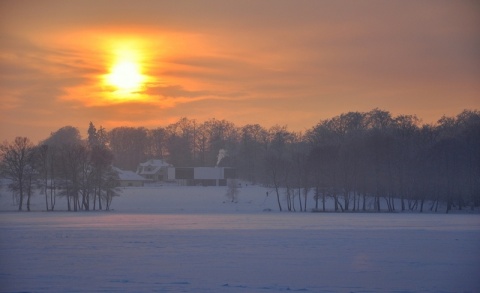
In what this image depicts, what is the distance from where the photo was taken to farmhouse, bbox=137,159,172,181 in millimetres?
165875

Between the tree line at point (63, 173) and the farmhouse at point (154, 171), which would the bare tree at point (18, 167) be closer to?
the tree line at point (63, 173)

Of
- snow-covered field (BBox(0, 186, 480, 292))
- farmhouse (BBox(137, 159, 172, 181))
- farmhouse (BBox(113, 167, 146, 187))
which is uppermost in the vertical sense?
farmhouse (BBox(137, 159, 172, 181))

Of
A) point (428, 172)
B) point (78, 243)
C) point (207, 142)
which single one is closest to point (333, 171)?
point (428, 172)

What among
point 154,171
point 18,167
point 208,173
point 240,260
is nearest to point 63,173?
point 18,167

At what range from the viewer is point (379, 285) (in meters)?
21.0

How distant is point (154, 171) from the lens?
167 metres

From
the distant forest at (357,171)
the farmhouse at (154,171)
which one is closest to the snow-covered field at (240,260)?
the distant forest at (357,171)

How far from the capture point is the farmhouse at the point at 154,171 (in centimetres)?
16588

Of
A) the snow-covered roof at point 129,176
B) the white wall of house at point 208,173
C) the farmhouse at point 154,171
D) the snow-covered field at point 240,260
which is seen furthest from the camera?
the farmhouse at point 154,171

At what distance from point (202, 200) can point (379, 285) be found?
86996mm

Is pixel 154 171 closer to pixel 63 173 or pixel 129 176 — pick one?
pixel 129 176

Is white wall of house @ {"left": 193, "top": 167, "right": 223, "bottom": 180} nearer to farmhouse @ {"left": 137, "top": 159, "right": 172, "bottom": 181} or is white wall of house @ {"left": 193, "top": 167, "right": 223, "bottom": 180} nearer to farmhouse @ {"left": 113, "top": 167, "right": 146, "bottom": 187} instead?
farmhouse @ {"left": 113, "top": 167, "right": 146, "bottom": 187}

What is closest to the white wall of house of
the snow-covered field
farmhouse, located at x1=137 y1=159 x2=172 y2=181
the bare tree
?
farmhouse, located at x1=137 y1=159 x2=172 y2=181

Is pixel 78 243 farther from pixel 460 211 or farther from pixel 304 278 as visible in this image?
pixel 460 211
